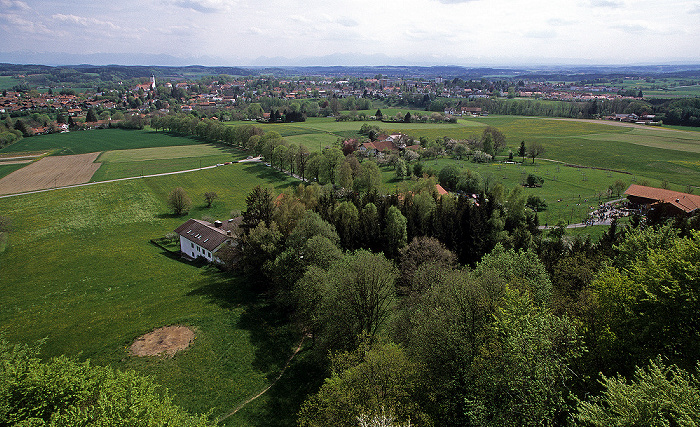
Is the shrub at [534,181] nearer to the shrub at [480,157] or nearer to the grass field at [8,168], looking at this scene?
the shrub at [480,157]

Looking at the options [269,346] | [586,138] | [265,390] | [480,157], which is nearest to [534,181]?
[480,157]

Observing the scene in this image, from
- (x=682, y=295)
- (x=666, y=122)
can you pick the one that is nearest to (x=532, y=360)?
(x=682, y=295)

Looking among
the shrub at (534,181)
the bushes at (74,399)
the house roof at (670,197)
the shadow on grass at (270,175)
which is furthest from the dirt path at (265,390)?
the shrub at (534,181)

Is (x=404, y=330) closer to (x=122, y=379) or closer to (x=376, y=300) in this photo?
(x=376, y=300)

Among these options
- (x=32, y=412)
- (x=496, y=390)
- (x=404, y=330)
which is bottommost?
(x=404, y=330)

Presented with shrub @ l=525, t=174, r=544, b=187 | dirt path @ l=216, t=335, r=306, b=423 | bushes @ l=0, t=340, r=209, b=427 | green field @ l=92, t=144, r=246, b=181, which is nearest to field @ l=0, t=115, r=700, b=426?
dirt path @ l=216, t=335, r=306, b=423

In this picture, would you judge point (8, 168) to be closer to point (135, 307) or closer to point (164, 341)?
point (135, 307)
